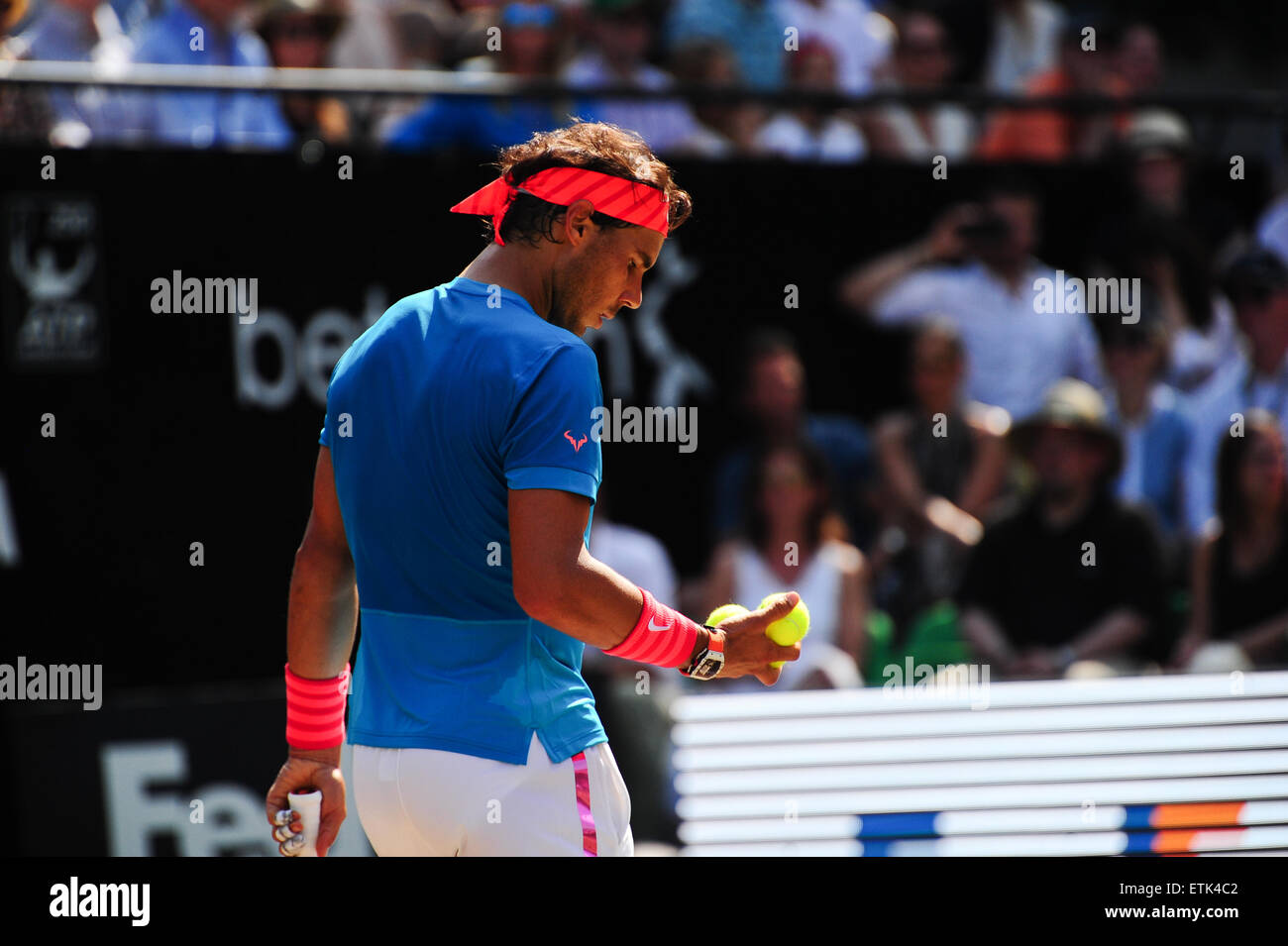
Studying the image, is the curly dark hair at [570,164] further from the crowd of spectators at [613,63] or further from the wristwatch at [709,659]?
the crowd of spectators at [613,63]

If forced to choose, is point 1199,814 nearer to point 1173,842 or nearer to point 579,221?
point 1173,842

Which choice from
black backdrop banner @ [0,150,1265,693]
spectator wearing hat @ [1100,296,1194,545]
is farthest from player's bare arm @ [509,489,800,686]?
spectator wearing hat @ [1100,296,1194,545]

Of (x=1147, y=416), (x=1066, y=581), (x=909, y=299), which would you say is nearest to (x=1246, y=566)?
(x=1066, y=581)

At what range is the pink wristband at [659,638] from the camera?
9.32ft

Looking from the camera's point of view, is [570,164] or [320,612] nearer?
[570,164]

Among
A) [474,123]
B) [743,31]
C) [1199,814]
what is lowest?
[1199,814]

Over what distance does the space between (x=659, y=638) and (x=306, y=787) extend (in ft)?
2.70

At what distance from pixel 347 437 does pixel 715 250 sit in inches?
157

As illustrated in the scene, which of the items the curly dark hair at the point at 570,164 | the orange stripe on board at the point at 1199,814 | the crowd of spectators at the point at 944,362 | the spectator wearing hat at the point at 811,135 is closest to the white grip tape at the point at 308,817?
the curly dark hair at the point at 570,164

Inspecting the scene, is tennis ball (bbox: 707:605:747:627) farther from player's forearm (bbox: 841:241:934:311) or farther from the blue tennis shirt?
player's forearm (bbox: 841:241:934:311)

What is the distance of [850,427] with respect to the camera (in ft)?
22.8

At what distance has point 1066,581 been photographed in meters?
6.81

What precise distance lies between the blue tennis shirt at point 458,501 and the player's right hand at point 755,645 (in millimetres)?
294
